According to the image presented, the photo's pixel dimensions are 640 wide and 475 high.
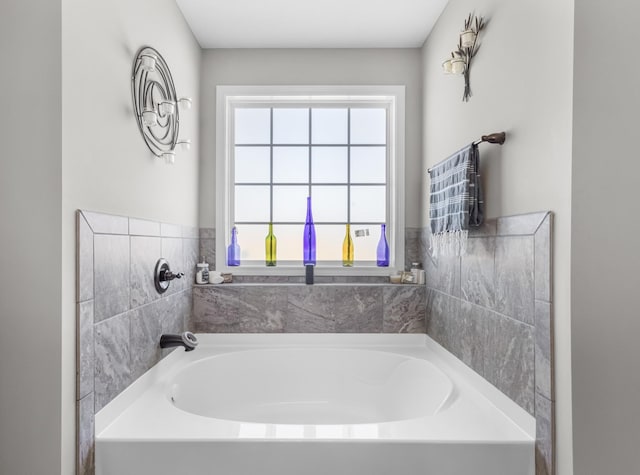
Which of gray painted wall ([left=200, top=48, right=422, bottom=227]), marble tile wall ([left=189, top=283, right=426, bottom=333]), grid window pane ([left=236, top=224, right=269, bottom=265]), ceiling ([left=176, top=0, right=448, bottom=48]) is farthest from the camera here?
grid window pane ([left=236, top=224, right=269, bottom=265])

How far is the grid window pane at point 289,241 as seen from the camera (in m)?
2.64

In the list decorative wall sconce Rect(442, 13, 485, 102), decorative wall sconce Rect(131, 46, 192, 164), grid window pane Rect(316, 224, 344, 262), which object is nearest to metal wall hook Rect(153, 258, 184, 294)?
decorative wall sconce Rect(131, 46, 192, 164)

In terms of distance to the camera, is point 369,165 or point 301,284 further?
point 369,165

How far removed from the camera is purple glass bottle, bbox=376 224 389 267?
8.41 ft

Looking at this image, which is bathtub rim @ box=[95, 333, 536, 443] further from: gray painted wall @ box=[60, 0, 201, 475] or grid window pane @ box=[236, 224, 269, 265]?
grid window pane @ box=[236, 224, 269, 265]

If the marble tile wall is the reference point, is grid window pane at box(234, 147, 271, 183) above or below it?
above

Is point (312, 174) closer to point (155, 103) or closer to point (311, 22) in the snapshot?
point (311, 22)

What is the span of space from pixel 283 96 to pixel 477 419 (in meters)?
2.10

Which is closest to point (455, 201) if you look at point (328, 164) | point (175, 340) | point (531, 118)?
point (531, 118)

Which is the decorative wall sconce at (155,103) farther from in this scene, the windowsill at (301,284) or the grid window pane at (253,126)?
the windowsill at (301,284)

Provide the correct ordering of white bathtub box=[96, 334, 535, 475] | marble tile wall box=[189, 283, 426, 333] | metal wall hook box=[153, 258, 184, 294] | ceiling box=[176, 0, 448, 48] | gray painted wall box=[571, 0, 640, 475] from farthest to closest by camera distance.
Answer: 1. marble tile wall box=[189, 283, 426, 333]
2. ceiling box=[176, 0, 448, 48]
3. metal wall hook box=[153, 258, 184, 294]
4. white bathtub box=[96, 334, 535, 475]
5. gray painted wall box=[571, 0, 640, 475]

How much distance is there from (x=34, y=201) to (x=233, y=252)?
4.85 feet

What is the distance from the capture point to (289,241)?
2645 mm

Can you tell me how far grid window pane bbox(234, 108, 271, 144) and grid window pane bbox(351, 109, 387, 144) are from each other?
22.9 inches
